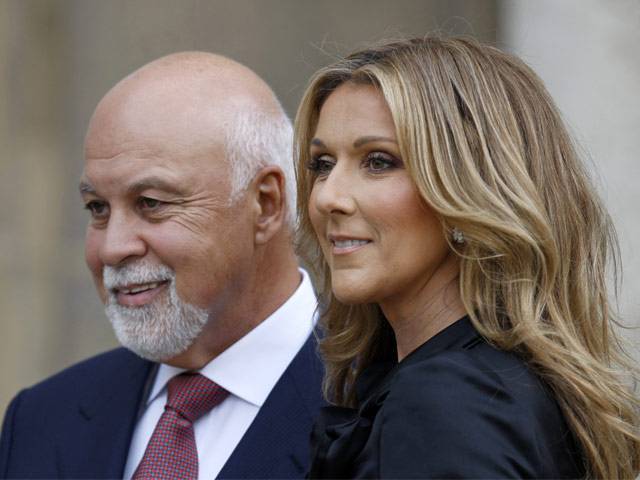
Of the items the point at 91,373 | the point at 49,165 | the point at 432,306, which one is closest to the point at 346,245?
the point at 432,306

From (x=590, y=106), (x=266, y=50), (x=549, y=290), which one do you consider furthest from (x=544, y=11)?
(x=549, y=290)

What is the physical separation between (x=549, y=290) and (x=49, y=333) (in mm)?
4445

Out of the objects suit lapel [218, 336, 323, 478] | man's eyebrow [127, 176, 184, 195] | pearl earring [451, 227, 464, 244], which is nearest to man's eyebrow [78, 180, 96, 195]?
man's eyebrow [127, 176, 184, 195]

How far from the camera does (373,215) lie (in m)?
2.21

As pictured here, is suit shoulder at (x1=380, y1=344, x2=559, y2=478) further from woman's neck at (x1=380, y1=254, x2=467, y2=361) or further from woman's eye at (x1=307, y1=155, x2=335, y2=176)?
woman's eye at (x1=307, y1=155, x2=335, y2=176)

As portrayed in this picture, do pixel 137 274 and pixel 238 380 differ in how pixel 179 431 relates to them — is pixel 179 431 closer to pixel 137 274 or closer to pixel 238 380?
pixel 238 380

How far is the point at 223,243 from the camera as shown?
3.25 m

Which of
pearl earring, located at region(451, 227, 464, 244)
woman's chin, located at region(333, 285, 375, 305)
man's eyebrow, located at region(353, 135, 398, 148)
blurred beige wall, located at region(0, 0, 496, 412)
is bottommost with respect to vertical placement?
blurred beige wall, located at region(0, 0, 496, 412)

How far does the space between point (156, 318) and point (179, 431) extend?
315mm

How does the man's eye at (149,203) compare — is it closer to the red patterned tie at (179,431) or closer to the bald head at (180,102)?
the bald head at (180,102)

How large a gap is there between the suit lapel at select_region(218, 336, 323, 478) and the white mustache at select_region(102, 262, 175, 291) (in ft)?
1.41

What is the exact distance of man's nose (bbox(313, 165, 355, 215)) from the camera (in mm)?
2234

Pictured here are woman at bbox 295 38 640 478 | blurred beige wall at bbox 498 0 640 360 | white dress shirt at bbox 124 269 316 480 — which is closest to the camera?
woman at bbox 295 38 640 478

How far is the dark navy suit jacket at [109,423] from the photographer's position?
3.00 m
